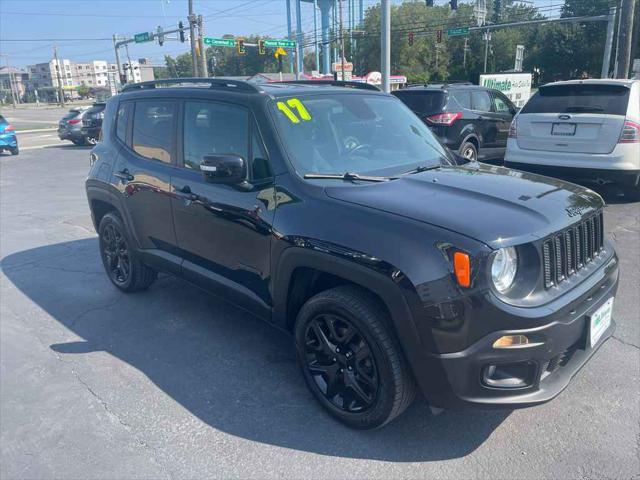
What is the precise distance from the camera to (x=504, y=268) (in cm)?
252

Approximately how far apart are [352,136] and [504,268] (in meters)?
1.57

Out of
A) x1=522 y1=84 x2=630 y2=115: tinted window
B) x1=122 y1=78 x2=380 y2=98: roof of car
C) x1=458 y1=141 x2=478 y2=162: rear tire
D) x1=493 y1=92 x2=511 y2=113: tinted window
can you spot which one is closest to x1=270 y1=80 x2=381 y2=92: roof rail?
x1=122 y1=78 x2=380 y2=98: roof of car

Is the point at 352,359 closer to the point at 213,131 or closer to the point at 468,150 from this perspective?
the point at 213,131

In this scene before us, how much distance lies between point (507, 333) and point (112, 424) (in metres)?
2.32

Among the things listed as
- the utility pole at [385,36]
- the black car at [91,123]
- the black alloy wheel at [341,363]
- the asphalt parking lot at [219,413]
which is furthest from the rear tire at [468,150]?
the black car at [91,123]

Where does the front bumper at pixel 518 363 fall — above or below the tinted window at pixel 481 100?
below

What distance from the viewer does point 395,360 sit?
8.77ft

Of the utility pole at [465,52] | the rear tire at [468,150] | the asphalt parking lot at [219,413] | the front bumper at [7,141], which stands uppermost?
the utility pole at [465,52]

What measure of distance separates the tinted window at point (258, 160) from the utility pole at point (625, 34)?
16.1 metres

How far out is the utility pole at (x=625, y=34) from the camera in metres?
15.4

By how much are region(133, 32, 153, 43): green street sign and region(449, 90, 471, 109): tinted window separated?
3288 cm

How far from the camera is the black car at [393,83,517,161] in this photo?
10.0 metres

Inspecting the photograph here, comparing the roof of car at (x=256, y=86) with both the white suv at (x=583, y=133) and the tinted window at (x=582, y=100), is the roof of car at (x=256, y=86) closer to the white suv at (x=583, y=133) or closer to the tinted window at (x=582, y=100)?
the white suv at (x=583, y=133)

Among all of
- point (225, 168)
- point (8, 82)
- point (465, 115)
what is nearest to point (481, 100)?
point (465, 115)
